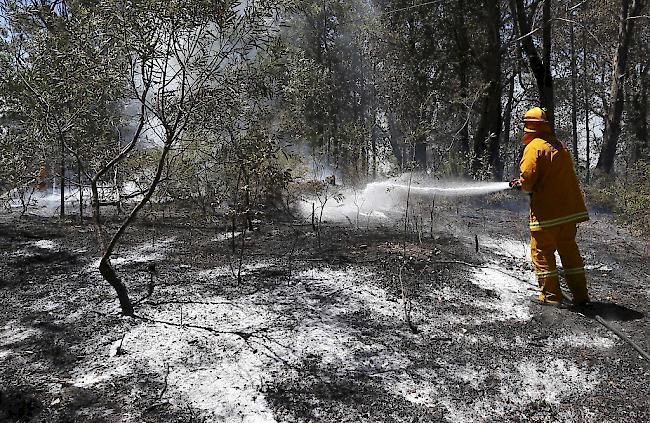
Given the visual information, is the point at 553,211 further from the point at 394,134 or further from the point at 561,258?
the point at 394,134

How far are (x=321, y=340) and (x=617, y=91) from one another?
13.6m

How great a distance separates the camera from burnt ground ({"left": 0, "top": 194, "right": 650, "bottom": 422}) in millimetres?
3025

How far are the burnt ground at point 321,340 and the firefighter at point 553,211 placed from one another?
11.4 inches

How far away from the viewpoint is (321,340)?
12.6 feet

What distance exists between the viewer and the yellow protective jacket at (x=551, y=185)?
445 centimetres

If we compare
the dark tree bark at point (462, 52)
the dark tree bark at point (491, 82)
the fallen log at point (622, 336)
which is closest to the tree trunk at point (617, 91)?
the dark tree bark at point (491, 82)

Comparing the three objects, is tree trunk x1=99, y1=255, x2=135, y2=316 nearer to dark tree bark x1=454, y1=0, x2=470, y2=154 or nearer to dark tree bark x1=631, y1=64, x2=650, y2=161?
dark tree bark x1=454, y1=0, x2=470, y2=154

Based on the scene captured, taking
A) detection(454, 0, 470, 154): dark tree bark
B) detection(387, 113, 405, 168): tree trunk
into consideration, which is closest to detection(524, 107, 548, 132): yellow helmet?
detection(454, 0, 470, 154): dark tree bark

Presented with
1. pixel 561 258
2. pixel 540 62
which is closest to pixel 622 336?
pixel 561 258

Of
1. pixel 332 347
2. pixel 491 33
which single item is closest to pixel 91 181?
pixel 332 347

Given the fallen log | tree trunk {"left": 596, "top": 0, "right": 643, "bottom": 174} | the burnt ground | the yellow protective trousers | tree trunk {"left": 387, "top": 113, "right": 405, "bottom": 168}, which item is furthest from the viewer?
tree trunk {"left": 387, "top": 113, "right": 405, "bottom": 168}

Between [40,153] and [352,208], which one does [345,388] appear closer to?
[40,153]

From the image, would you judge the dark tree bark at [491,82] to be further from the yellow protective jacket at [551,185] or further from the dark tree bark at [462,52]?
the yellow protective jacket at [551,185]

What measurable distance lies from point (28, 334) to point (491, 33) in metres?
14.2
